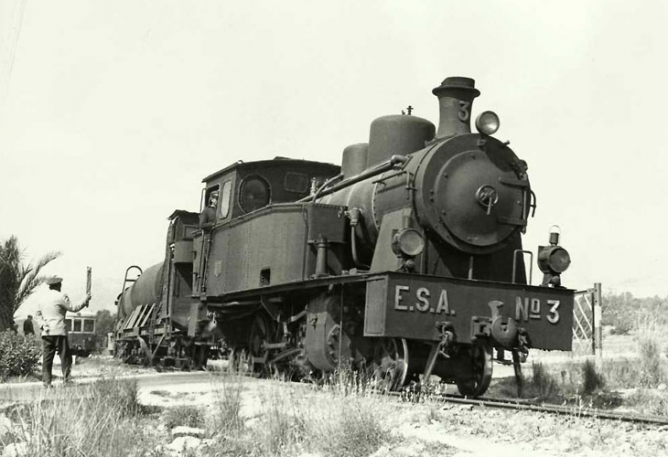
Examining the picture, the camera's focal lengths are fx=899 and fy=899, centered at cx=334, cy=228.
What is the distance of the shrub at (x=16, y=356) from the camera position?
13.5 m

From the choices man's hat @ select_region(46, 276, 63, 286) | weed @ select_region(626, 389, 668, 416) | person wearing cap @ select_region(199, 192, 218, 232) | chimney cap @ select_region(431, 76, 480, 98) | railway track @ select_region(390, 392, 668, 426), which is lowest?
railway track @ select_region(390, 392, 668, 426)

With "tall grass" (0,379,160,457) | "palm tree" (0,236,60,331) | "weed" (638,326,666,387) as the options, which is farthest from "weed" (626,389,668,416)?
"palm tree" (0,236,60,331)

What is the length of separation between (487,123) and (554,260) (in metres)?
1.74

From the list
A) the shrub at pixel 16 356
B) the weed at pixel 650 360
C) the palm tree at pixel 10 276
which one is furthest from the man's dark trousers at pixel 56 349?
the palm tree at pixel 10 276

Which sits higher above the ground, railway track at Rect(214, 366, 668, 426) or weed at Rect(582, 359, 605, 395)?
weed at Rect(582, 359, 605, 395)

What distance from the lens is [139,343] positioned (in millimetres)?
20391

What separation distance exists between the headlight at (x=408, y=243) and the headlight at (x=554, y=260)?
1.72 m

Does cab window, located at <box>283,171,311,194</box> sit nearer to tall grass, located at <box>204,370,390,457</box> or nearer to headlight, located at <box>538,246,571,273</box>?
headlight, located at <box>538,246,571,273</box>

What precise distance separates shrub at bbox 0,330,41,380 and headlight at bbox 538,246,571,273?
26.1 feet

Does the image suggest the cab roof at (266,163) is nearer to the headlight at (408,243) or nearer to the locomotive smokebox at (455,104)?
the locomotive smokebox at (455,104)

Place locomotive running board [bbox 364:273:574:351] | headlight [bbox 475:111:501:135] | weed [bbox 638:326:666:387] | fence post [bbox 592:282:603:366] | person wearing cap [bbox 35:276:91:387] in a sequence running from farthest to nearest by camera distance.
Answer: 1. fence post [bbox 592:282:603:366]
2. weed [bbox 638:326:666:387]
3. person wearing cap [bbox 35:276:91:387]
4. headlight [bbox 475:111:501:135]
5. locomotive running board [bbox 364:273:574:351]

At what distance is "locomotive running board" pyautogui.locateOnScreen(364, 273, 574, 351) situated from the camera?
9.18m

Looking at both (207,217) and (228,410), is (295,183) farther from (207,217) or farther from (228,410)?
(228,410)

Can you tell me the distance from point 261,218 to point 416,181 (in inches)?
118
